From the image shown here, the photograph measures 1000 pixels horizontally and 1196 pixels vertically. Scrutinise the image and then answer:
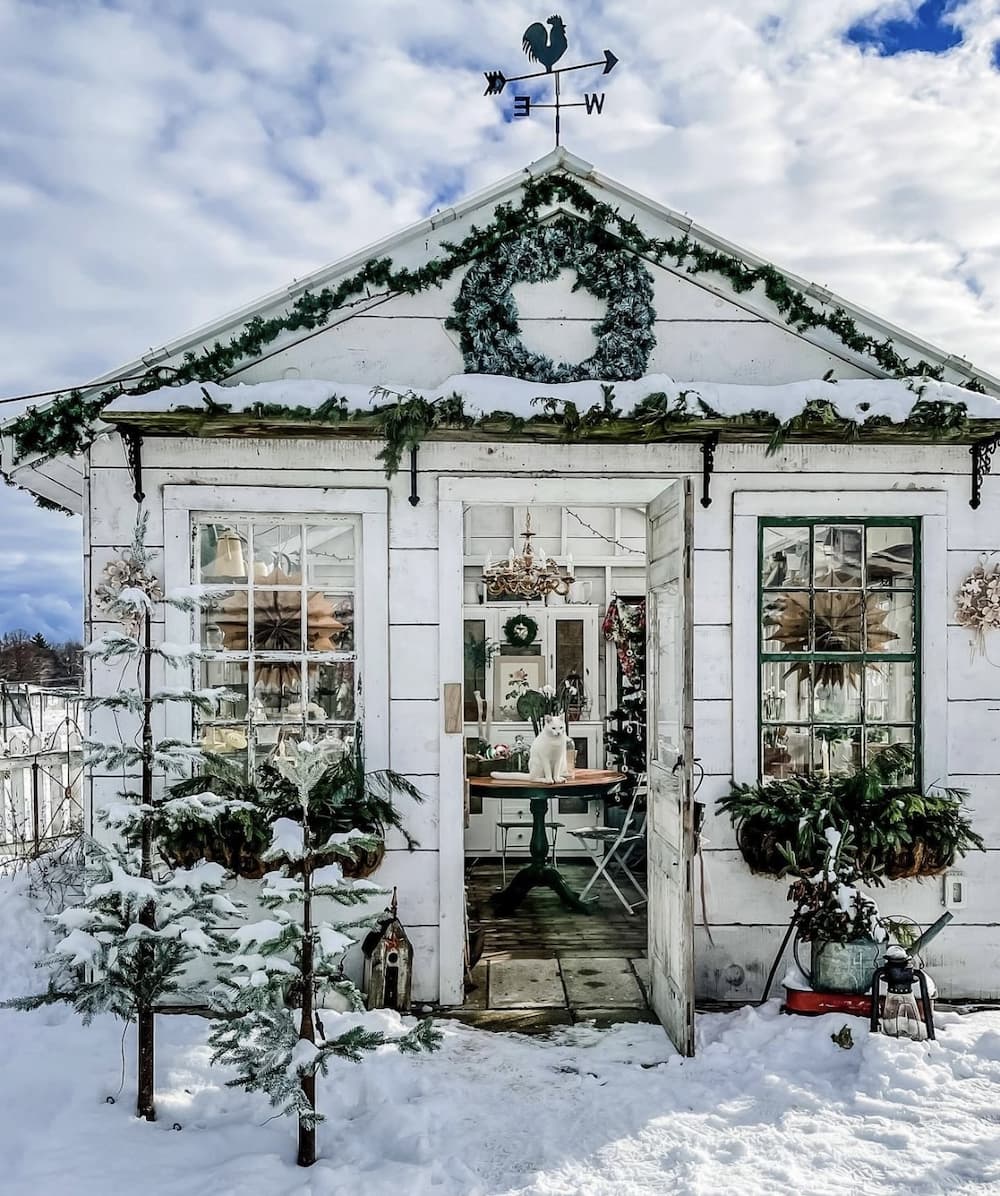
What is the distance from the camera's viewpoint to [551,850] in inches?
358

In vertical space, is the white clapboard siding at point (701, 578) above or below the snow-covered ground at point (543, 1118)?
above

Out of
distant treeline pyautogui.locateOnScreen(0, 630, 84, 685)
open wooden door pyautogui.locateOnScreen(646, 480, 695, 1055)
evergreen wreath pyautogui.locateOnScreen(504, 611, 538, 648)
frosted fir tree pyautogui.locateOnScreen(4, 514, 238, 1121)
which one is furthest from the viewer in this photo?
distant treeline pyautogui.locateOnScreen(0, 630, 84, 685)

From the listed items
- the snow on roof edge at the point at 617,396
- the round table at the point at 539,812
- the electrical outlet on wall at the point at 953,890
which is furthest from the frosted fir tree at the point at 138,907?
the electrical outlet on wall at the point at 953,890

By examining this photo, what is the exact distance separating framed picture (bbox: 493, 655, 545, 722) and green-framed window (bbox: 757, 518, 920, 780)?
4.29 meters

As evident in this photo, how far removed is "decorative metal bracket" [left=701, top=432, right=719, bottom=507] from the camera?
5324 mm

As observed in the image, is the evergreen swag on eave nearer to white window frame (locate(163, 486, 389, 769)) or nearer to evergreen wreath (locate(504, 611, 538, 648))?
white window frame (locate(163, 486, 389, 769))

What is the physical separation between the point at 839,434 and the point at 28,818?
23.2ft

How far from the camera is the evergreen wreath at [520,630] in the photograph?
9438 mm

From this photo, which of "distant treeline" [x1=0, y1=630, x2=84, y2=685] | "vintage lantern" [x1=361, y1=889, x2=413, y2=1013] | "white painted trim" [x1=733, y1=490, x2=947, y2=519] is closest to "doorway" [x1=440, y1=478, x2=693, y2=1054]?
"vintage lantern" [x1=361, y1=889, x2=413, y2=1013]

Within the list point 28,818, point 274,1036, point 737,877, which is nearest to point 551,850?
point 737,877

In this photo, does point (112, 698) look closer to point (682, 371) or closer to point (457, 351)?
point (457, 351)

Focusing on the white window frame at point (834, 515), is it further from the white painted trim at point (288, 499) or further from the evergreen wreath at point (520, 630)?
the evergreen wreath at point (520, 630)

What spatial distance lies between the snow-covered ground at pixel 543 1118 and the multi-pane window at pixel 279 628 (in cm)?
161

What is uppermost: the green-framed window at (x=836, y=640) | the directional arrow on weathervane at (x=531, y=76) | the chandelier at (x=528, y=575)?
the directional arrow on weathervane at (x=531, y=76)
